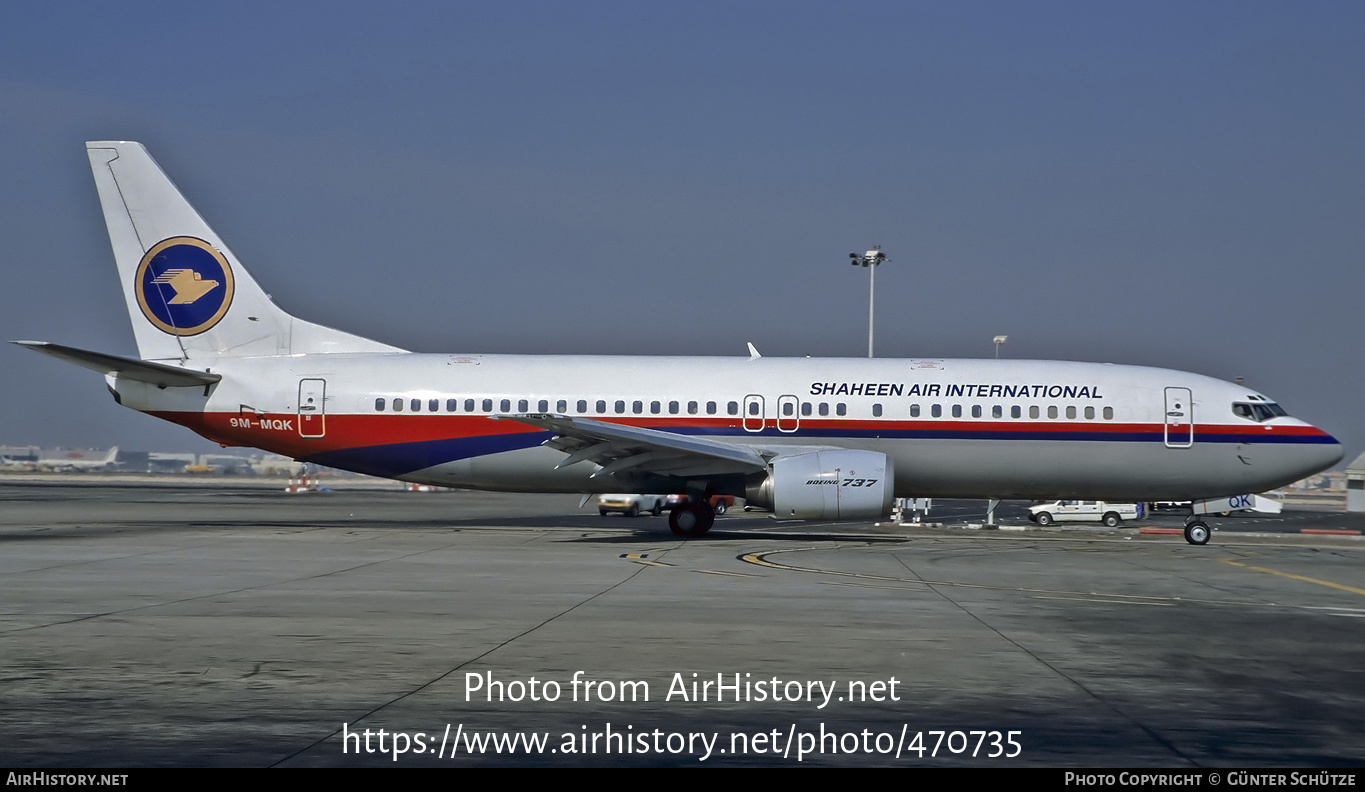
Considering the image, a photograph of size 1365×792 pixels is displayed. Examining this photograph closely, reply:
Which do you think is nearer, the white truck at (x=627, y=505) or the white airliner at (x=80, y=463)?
the white truck at (x=627, y=505)

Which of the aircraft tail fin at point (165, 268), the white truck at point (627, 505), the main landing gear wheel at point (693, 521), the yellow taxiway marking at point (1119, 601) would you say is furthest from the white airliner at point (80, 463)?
the yellow taxiway marking at point (1119, 601)

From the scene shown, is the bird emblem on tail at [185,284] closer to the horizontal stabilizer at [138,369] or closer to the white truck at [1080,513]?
the horizontal stabilizer at [138,369]

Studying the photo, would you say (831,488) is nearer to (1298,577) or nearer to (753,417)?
(753,417)

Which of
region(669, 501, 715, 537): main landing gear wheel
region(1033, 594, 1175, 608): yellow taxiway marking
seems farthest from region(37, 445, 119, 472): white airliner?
region(1033, 594, 1175, 608): yellow taxiway marking

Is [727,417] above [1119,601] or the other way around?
above

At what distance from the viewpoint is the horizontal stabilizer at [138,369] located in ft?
85.9

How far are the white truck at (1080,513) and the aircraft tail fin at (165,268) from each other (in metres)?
34.2

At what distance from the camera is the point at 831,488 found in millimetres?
25422

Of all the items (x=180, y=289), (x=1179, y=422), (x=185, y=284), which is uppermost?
(x=185, y=284)

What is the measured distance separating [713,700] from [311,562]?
1284cm

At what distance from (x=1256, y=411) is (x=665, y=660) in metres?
23.1

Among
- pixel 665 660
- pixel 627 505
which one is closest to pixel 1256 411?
pixel 665 660
